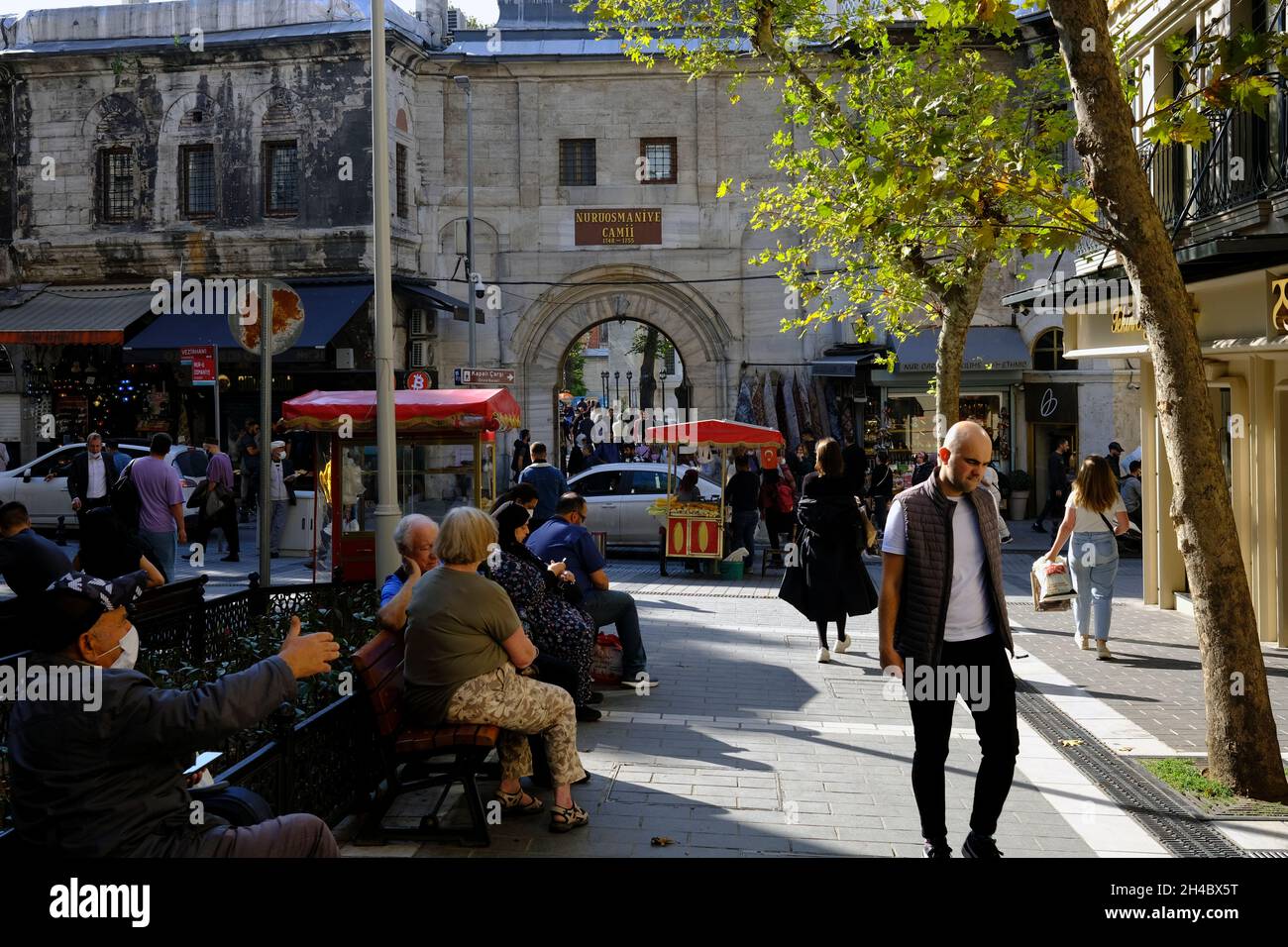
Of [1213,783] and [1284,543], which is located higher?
[1284,543]

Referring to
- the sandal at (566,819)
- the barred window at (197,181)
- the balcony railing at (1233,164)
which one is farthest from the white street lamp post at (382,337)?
the barred window at (197,181)

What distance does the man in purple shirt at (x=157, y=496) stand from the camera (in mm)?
12172

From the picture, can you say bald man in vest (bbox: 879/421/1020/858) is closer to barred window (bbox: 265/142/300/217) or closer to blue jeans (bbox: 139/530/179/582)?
blue jeans (bbox: 139/530/179/582)

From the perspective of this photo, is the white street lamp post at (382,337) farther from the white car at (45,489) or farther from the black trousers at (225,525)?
the white car at (45,489)

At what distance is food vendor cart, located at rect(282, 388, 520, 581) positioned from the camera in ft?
43.5

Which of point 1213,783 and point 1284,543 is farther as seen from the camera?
point 1284,543

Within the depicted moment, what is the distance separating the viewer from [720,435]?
17.2 meters

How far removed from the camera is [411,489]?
1398cm

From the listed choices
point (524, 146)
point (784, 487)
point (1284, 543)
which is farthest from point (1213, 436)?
point (524, 146)

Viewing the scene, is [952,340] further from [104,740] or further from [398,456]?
[104,740]

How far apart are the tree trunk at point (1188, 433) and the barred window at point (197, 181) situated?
2520cm

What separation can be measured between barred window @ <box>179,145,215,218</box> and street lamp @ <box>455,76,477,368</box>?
594 centimetres
